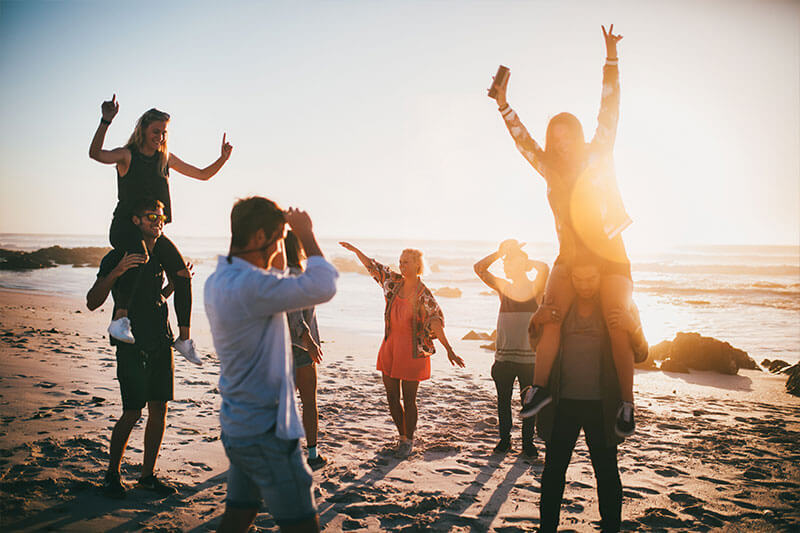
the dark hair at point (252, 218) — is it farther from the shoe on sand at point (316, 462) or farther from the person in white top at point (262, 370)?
the shoe on sand at point (316, 462)

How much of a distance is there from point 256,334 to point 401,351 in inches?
128

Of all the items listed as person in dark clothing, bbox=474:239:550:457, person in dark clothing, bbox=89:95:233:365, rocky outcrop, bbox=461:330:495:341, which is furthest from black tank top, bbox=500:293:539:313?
rocky outcrop, bbox=461:330:495:341

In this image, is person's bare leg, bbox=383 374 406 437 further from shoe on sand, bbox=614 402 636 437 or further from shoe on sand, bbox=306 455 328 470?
shoe on sand, bbox=614 402 636 437

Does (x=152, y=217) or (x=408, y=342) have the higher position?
(x=152, y=217)

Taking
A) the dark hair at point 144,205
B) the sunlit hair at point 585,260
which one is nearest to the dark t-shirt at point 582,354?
the sunlit hair at point 585,260

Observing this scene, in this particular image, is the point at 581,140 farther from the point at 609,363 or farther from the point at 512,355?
the point at 512,355

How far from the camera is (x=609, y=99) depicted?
11.4 ft

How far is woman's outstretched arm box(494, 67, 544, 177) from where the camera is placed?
3666 mm

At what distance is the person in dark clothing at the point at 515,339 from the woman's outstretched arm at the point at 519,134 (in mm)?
1983

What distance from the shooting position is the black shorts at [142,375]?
383cm

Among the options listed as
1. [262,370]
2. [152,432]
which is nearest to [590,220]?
[262,370]

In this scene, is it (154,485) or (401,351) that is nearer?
(154,485)

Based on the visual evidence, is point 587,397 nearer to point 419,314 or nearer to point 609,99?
point 609,99

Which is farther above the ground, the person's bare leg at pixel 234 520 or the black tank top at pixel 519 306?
the black tank top at pixel 519 306
